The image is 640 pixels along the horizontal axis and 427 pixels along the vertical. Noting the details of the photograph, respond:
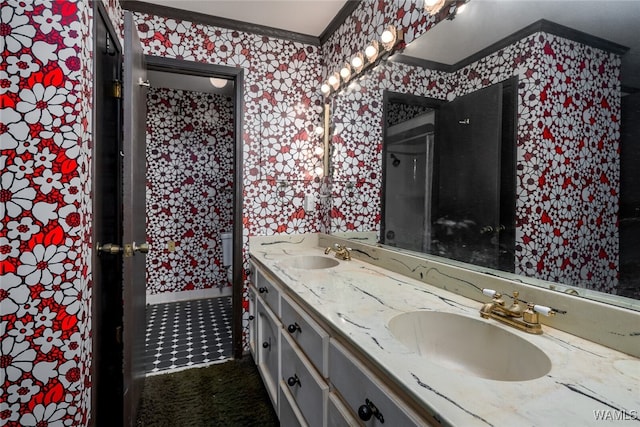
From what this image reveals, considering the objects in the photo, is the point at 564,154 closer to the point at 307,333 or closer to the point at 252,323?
the point at 307,333

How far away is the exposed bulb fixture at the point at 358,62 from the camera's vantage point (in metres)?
1.97

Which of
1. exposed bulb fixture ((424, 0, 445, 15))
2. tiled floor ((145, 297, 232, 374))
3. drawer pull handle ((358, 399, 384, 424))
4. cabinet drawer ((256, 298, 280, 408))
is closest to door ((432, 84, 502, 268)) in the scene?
exposed bulb fixture ((424, 0, 445, 15))

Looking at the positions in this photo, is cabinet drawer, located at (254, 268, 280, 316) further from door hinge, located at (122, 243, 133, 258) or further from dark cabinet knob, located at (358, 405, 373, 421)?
dark cabinet knob, located at (358, 405, 373, 421)

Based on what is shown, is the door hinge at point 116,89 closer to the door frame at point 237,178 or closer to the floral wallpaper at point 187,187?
the door frame at point 237,178

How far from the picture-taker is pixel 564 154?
2.91 feet

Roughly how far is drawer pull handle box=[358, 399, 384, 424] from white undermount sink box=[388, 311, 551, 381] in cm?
20

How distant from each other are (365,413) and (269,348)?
1.18m

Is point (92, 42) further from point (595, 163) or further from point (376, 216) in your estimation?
point (595, 163)

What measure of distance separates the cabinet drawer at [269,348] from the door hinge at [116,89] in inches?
54.3

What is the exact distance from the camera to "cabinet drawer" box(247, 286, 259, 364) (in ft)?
6.92

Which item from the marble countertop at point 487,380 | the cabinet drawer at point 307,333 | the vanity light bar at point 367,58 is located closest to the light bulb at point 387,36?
the vanity light bar at point 367,58

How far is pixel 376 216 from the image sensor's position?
76.3 inches

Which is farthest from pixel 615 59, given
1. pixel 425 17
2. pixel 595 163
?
pixel 425 17

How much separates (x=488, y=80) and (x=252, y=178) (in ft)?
5.62
